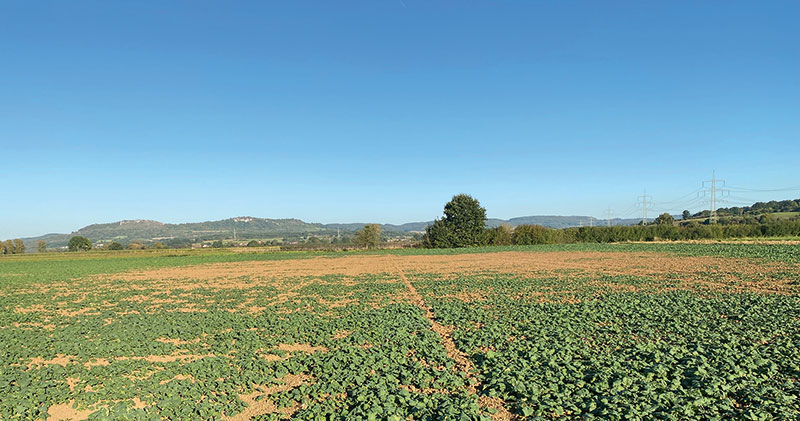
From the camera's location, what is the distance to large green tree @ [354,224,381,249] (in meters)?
113

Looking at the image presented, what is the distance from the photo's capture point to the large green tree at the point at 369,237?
113 metres

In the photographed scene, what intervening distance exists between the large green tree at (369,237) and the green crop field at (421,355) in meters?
85.0

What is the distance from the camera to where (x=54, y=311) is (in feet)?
82.2

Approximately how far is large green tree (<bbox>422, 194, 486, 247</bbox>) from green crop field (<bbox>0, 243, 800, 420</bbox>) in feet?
204

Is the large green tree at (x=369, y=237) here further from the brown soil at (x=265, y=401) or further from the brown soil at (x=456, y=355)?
the brown soil at (x=265, y=401)

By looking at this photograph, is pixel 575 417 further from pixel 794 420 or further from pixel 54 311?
pixel 54 311

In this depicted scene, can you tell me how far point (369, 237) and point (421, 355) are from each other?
3951 inches

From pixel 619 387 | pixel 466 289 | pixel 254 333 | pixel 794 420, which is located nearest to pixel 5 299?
pixel 254 333

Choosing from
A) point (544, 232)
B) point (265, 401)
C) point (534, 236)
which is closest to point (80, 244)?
point (534, 236)

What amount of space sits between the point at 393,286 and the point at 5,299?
31.3 m

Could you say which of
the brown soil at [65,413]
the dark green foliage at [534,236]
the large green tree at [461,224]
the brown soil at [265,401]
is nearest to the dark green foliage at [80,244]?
the large green tree at [461,224]

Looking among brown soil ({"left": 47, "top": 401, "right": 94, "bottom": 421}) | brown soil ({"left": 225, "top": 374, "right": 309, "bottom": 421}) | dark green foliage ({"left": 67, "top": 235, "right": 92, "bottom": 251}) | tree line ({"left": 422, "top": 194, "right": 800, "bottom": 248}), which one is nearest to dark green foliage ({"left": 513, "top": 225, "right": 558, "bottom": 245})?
tree line ({"left": 422, "top": 194, "right": 800, "bottom": 248})

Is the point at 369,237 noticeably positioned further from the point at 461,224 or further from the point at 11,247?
the point at 11,247

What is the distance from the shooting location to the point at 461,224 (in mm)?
89938
